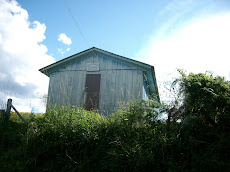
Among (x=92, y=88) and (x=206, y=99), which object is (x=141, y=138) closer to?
(x=206, y=99)

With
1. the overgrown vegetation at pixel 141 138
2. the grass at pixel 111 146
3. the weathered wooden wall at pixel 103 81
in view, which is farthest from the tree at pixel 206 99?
the weathered wooden wall at pixel 103 81

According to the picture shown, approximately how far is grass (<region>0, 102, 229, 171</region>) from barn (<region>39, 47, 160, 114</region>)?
392 cm

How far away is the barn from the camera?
9.34 meters

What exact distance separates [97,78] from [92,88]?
62 cm

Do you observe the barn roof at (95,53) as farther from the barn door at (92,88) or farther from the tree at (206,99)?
the tree at (206,99)

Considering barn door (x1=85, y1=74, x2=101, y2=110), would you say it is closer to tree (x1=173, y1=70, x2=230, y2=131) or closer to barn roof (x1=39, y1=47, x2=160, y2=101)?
barn roof (x1=39, y1=47, x2=160, y2=101)

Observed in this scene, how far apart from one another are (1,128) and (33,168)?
2.67m

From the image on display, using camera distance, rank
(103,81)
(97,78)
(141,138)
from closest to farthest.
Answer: (141,138)
(103,81)
(97,78)

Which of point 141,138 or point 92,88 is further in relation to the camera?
point 92,88

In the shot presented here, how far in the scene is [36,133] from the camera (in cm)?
491

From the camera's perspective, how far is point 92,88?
32.4 ft

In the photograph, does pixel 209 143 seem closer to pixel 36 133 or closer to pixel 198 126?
pixel 198 126

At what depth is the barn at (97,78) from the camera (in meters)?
9.34

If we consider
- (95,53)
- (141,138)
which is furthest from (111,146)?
(95,53)
